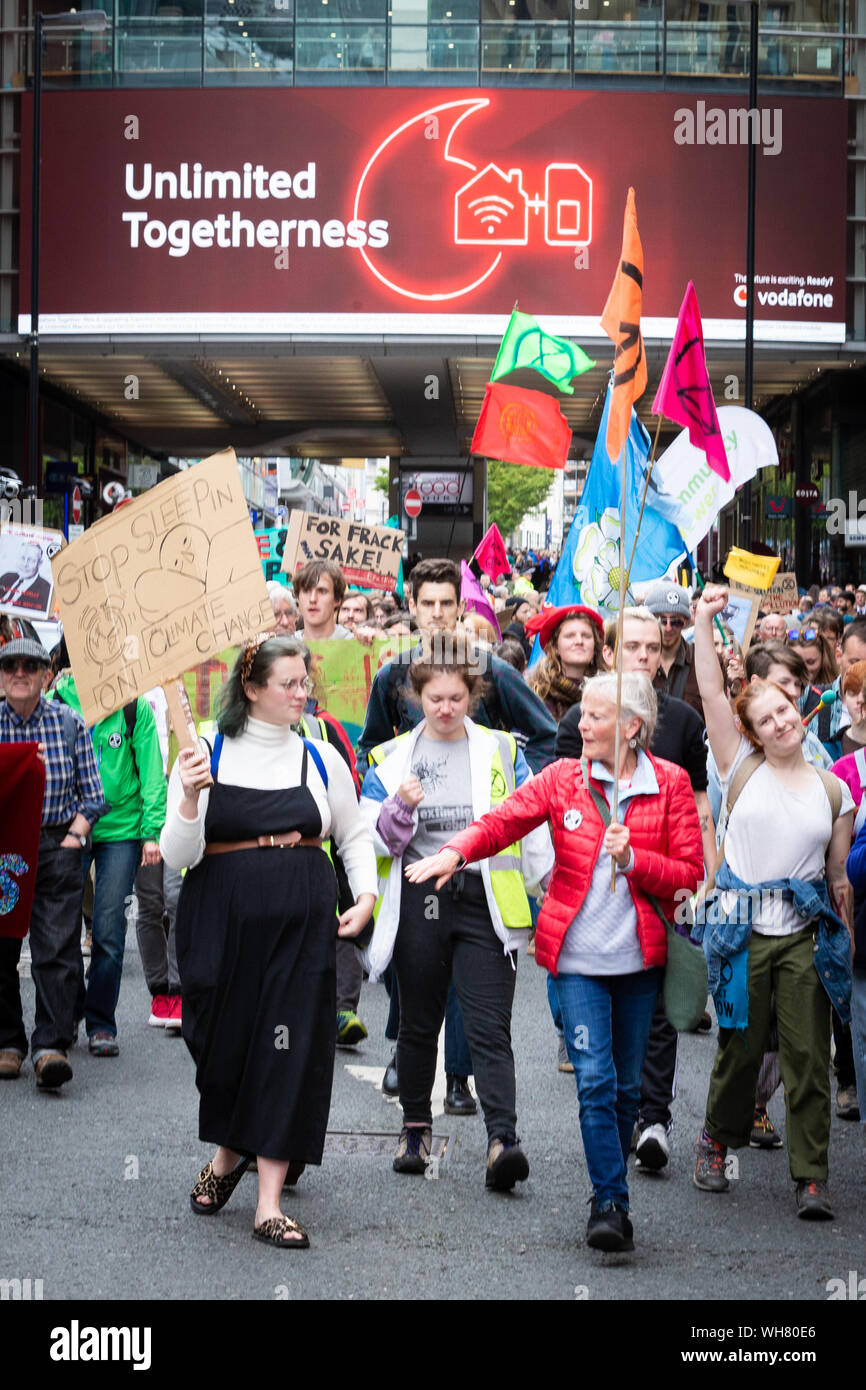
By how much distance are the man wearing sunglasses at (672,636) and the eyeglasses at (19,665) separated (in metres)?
2.66

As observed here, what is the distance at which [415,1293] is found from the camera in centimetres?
479

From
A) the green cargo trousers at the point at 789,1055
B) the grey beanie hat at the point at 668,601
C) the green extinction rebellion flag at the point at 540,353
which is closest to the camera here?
the green cargo trousers at the point at 789,1055

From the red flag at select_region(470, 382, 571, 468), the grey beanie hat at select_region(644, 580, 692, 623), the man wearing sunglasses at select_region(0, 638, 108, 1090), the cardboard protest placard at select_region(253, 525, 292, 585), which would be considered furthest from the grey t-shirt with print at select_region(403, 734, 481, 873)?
the cardboard protest placard at select_region(253, 525, 292, 585)

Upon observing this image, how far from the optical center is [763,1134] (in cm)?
659

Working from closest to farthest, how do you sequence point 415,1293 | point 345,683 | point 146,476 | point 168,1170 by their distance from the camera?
point 415,1293, point 168,1170, point 345,683, point 146,476

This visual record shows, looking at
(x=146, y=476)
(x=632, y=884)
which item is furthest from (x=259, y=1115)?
(x=146, y=476)

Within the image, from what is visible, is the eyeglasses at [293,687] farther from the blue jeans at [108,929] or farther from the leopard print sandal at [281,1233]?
the blue jeans at [108,929]

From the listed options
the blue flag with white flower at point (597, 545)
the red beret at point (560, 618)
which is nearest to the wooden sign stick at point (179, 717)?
the red beret at point (560, 618)

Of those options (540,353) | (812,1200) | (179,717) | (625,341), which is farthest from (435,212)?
(812,1200)

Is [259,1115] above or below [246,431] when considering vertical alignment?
below

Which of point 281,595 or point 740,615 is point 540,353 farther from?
point 281,595

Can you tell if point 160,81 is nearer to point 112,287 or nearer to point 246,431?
point 112,287

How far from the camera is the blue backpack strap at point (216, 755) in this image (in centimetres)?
532

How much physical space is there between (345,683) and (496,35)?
23988 mm
